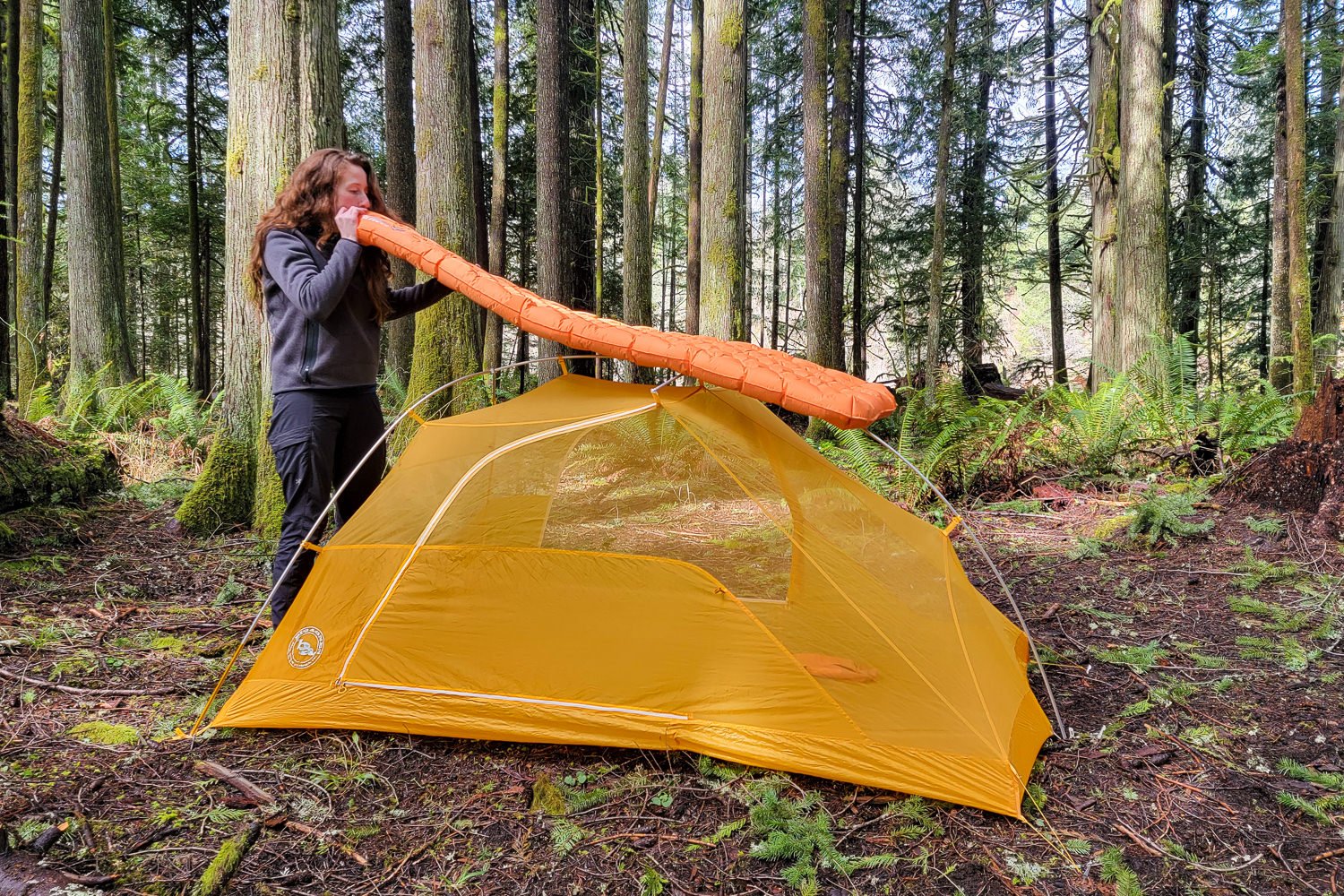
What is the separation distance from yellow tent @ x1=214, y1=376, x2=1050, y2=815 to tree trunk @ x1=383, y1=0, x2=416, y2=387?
789 cm

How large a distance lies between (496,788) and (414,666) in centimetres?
56

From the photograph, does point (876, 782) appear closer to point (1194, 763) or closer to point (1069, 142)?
point (1194, 763)

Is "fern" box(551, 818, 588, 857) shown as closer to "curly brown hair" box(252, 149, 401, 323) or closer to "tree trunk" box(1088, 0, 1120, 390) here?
"curly brown hair" box(252, 149, 401, 323)

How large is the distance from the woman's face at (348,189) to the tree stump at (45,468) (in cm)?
310

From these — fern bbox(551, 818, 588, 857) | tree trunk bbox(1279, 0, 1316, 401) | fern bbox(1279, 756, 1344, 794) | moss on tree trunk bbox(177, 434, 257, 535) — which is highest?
tree trunk bbox(1279, 0, 1316, 401)

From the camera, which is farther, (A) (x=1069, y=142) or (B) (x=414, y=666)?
(A) (x=1069, y=142)

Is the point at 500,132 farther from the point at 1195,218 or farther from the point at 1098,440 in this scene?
the point at 1195,218

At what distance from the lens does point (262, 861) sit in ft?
6.26

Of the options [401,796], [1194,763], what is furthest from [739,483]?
[1194,763]

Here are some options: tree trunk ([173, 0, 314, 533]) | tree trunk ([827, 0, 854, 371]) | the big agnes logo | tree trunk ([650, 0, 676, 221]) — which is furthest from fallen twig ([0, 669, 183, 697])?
tree trunk ([650, 0, 676, 221])

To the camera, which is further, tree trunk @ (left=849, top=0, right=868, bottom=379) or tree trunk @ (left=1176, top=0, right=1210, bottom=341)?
tree trunk @ (left=849, top=0, right=868, bottom=379)

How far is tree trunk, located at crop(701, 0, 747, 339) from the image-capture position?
22.4 feet

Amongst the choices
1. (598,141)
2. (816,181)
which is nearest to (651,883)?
(816,181)

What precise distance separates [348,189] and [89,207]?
774cm
